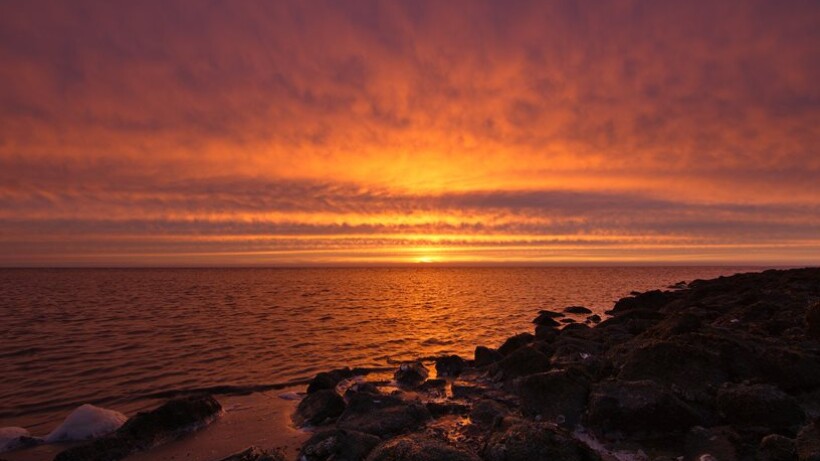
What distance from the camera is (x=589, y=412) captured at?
31.1ft

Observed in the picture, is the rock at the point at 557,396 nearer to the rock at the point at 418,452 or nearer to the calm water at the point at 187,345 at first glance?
the rock at the point at 418,452

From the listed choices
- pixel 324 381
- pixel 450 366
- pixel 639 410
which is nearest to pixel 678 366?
pixel 639 410

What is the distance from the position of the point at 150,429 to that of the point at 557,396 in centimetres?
914

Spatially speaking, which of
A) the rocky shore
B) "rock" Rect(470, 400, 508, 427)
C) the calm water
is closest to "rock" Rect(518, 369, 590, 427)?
the rocky shore

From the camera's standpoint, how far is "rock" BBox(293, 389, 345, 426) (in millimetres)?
11297

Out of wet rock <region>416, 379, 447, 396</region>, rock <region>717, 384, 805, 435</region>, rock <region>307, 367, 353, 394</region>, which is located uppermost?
rock <region>717, 384, 805, 435</region>

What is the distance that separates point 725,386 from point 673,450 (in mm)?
2729

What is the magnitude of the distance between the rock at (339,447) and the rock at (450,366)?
26.2 feet

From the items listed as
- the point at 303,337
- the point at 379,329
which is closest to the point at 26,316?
the point at 303,337

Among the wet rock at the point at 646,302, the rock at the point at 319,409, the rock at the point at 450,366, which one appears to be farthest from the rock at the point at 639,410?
the wet rock at the point at 646,302

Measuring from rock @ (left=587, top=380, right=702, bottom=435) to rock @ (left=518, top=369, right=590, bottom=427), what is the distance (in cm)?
71

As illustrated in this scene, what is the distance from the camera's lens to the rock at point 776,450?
22.2 ft

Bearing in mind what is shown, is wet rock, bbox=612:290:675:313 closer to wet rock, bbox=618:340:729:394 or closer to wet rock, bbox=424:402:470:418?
wet rock, bbox=618:340:729:394

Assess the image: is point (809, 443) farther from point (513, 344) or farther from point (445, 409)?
point (513, 344)
